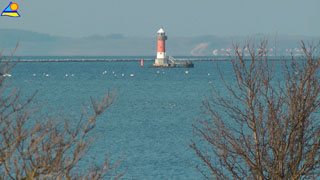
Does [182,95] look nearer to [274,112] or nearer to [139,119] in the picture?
[139,119]

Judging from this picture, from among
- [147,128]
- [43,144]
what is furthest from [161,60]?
[43,144]

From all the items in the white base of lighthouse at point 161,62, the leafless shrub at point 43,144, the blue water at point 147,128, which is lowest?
the white base of lighthouse at point 161,62

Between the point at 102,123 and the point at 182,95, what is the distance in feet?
119

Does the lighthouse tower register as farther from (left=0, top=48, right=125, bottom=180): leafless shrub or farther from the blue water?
(left=0, top=48, right=125, bottom=180): leafless shrub

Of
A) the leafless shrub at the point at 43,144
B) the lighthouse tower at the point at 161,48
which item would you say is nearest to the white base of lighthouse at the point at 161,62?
the lighthouse tower at the point at 161,48

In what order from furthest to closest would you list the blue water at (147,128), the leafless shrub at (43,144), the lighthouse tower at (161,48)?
1. the lighthouse tower at (161,48)
2. the blue water at (147,128)
3. the leafless shrub at (43,144)

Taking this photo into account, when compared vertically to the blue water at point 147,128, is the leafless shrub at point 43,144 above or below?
above

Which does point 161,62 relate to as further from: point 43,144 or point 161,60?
point 43,144

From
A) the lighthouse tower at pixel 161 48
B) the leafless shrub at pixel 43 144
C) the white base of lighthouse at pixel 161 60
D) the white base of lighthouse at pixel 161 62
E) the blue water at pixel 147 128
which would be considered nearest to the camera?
the leafless shrub at pixel 43 144

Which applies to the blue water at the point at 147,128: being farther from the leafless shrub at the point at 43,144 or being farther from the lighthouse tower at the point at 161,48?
the lighthouse tower at the point at 161,48

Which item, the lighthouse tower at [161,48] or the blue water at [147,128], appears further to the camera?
the lighthouse tower at [161,48]

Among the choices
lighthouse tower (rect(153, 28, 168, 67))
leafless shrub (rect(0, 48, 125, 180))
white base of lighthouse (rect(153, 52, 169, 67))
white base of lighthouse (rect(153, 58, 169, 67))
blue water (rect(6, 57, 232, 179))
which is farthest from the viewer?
white base of lighthouse (rect(153, 58, 169, 67))

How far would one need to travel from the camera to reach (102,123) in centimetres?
5850

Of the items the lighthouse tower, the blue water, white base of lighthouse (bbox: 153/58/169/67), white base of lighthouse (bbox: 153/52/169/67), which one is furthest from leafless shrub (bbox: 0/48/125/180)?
white base of lighthouse (bbox: 153/58/169/67)
